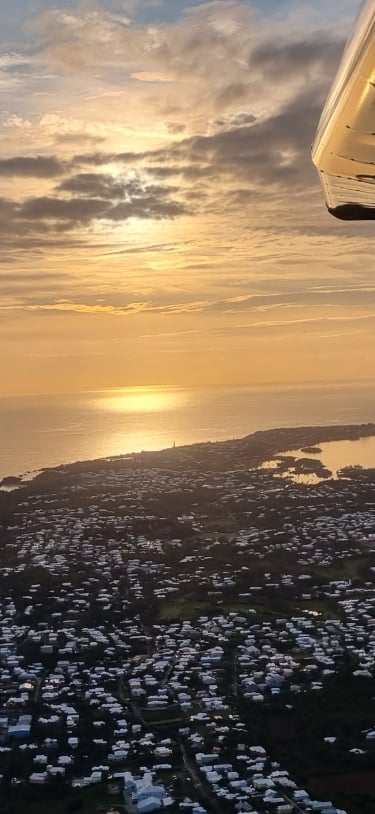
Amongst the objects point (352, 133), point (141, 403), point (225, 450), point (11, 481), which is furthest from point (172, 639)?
point (141, 403)

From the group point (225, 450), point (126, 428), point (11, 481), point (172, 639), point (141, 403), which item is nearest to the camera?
point (172, 639)

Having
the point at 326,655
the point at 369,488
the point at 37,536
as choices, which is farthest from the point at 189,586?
the point at 369,488

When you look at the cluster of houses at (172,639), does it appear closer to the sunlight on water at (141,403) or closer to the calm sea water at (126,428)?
the calm sea water at (126,428)

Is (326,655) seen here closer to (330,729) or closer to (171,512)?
(330,729)

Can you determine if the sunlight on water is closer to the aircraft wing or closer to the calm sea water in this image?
the calm sea water

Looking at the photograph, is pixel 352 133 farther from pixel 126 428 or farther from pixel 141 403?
pixel 141 403

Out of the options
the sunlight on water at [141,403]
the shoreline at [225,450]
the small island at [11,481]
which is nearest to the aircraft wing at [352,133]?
the shoreline at [225,450]
